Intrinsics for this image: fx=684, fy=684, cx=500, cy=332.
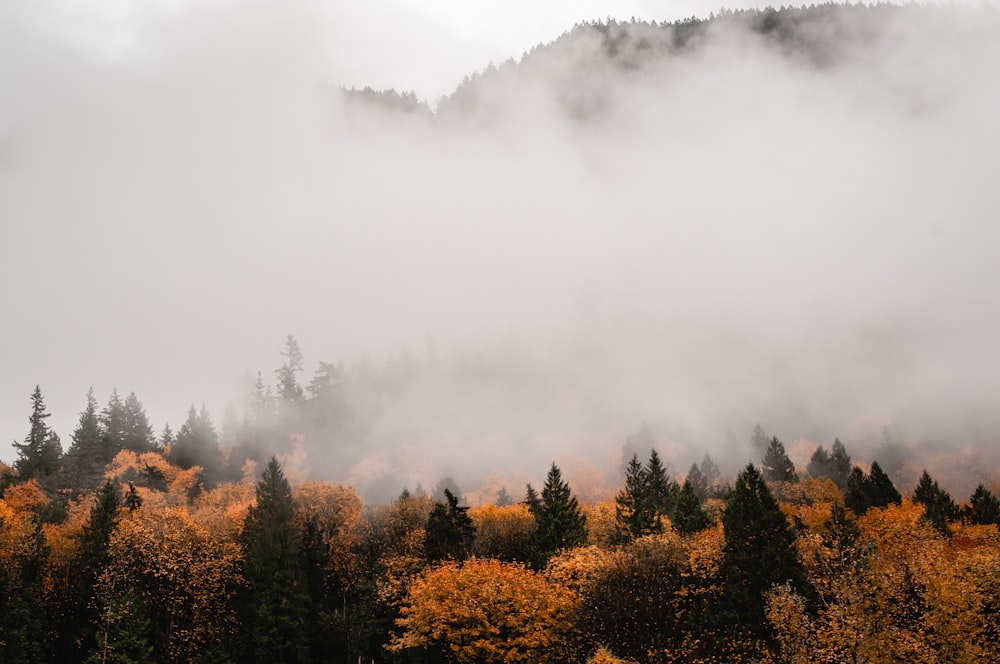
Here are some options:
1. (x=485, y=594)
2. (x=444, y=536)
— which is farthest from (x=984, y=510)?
(x=485, y=594)

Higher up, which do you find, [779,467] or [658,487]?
[779,467]

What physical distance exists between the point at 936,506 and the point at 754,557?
4616cm

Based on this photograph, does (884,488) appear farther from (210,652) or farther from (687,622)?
(210,652)

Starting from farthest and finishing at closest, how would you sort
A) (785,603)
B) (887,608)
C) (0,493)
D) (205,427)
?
(205,427), (0,493), (887,608), (785,603)

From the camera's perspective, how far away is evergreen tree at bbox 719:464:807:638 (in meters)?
57.2

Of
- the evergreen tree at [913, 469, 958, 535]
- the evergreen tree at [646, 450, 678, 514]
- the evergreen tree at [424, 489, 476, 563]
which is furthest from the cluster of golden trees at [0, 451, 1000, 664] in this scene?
the evergreen tree at [646, 450, 678, 514]

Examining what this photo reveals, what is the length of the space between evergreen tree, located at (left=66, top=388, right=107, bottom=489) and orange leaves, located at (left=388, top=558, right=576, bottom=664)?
94.0 m

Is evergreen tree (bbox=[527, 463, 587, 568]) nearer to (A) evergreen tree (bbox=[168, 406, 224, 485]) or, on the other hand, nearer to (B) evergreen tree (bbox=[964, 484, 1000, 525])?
(B) evergreen tree (bbox=[964, 484, 1000, 525])

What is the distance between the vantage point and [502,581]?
60.8m

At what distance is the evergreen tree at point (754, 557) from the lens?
5716 cm

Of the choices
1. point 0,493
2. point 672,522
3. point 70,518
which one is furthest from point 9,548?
point 672,522

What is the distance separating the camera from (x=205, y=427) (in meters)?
170

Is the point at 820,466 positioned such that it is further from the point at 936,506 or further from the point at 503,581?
the point at 503,581

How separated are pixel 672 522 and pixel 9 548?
7819 cm
